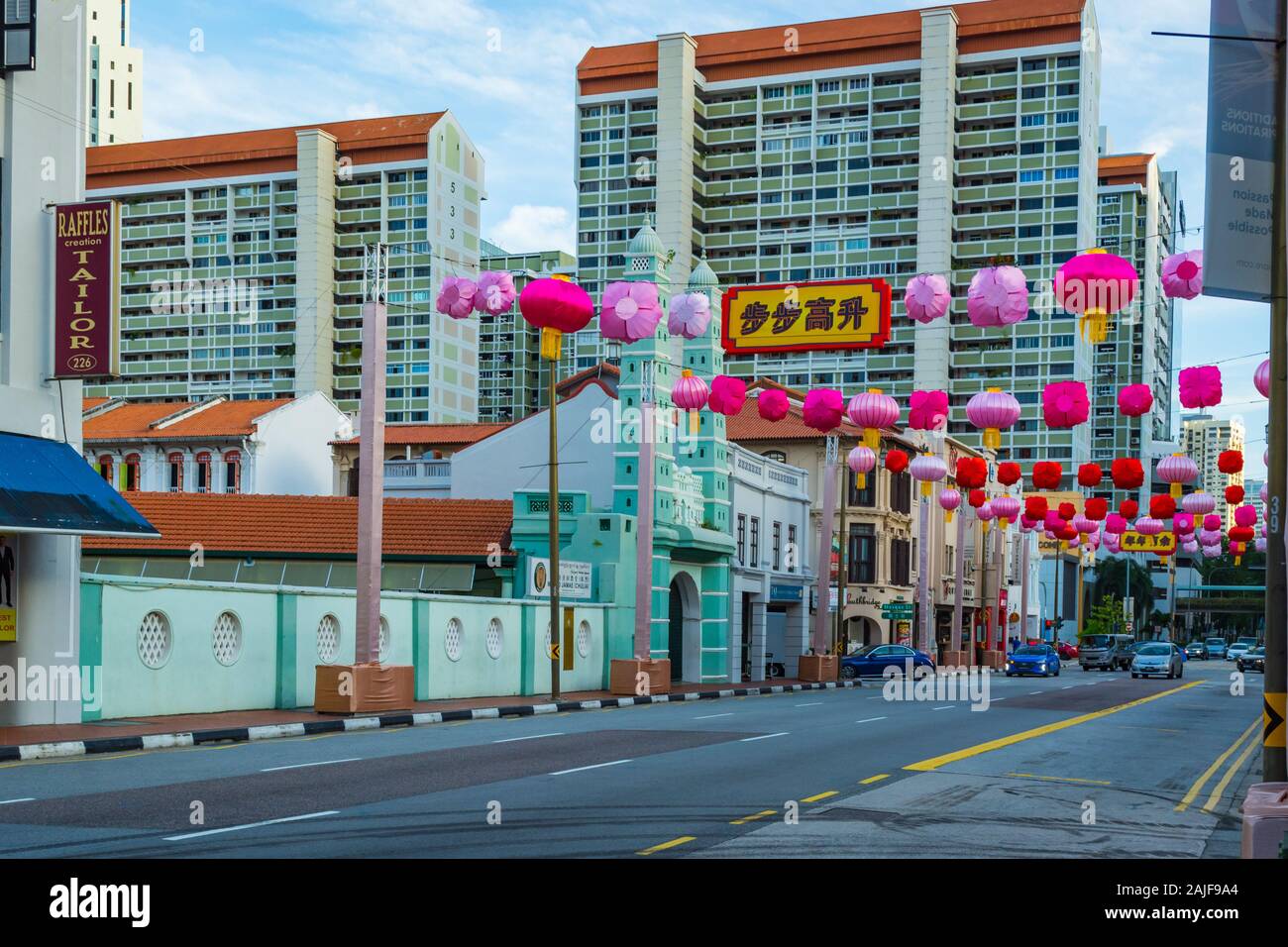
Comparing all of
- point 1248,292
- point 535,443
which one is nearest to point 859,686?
point 535,443

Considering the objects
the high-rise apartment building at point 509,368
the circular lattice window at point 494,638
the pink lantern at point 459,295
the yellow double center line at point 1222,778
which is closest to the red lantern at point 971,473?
the yellow double center line at point 1222,778

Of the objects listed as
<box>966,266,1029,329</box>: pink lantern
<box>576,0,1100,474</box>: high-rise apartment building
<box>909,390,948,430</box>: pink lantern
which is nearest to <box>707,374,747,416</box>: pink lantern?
<box>909,390,948,430</box>: pink lantern

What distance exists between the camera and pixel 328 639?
26.5 metres

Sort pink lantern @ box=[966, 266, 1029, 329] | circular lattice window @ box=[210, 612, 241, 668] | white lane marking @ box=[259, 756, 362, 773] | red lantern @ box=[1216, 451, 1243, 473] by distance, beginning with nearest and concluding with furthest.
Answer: white lane marking @ box=[259, 756, 362, 773]
pink lantern @ box=[966, 266, 1029, 329]
circular lattice window @ box=[210, 612, 241, 668]
red lantern @ box=[1216, 451, 1243, 473]

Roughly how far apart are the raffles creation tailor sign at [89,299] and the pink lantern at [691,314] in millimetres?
9821

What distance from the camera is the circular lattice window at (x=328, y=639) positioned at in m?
26.2

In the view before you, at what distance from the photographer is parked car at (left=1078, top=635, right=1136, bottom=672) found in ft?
240

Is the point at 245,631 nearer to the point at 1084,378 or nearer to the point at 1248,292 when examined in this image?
the point at 1248,292

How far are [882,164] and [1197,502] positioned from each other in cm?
6854

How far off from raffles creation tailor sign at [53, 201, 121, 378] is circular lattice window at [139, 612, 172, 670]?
13.7 feet

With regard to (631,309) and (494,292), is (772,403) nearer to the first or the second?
(631,309)

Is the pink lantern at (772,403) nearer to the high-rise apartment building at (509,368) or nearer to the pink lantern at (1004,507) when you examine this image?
the pink lantern at (1004,507)

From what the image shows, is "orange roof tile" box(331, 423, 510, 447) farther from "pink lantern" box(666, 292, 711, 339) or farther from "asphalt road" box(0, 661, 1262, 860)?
"asphalt road" box(0, 661, 1262, 860)
